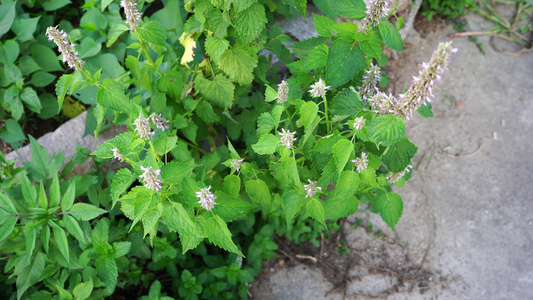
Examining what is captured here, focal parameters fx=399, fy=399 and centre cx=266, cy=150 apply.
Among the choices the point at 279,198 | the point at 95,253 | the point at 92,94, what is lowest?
the point at 95,253

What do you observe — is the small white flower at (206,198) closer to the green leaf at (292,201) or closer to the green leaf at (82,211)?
the green leaf at (292,201)

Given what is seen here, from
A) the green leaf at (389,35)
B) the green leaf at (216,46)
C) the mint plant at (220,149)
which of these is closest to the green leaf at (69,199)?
the mint plant at (220,149)

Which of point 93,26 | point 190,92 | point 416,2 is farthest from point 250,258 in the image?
point 416,2

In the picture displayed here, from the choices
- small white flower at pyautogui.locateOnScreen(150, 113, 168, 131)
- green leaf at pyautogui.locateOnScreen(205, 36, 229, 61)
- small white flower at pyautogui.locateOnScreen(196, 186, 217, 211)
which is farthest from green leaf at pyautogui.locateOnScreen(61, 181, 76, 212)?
green leaf at pyautogui.locateOnScreen(205, 36, 229, 61)

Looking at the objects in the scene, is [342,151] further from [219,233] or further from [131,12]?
[131,12]

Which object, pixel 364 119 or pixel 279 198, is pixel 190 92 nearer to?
pixel 279 198

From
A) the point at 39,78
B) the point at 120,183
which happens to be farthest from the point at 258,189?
the point at 39,78
